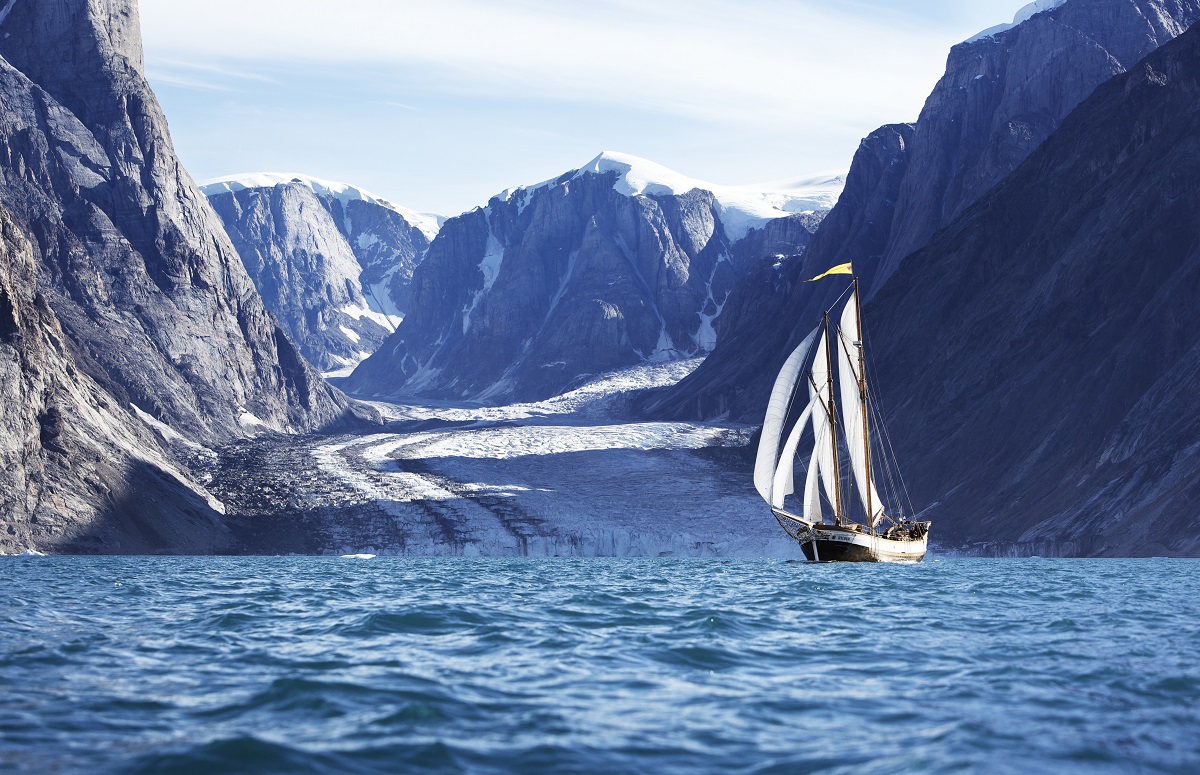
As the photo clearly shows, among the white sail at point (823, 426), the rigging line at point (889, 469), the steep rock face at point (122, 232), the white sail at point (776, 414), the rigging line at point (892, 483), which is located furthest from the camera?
the steep rock face at point (122, 232)

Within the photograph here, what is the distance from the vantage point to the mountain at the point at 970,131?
164500mm

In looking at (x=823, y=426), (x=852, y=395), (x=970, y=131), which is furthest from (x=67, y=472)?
(x=970, y=131)

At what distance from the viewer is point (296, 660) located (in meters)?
23.7

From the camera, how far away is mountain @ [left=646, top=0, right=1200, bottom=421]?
164 metres

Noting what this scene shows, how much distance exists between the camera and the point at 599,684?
21188 millimetres

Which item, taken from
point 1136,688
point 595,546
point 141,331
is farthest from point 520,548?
point 1136,688

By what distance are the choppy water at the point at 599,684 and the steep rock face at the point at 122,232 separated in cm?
11709

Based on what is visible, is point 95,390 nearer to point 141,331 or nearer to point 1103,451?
point 141,331

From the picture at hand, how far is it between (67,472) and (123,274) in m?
62.2

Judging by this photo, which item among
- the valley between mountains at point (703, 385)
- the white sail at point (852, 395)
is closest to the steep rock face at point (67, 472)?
the valley between mountains at point (703, 385)

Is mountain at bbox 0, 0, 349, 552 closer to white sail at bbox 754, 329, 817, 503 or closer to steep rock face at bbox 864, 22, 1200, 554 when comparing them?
white sail at bbox 754, 329, 817, 503

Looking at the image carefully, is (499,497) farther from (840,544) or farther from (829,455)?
(840,544)

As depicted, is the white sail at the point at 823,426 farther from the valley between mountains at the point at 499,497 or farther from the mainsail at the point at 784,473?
the valley between mountains at the point at 499,497

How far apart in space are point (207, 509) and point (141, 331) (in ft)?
180
